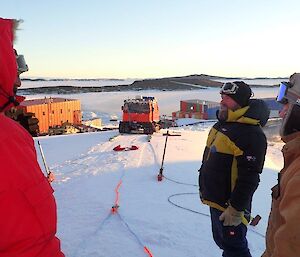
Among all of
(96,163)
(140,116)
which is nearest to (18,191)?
(96,163)

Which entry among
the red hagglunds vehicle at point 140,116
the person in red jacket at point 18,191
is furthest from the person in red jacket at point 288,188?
the red hagglunds vehicle at point 140,116

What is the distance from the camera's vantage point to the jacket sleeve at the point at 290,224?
151 cm

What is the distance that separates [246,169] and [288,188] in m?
1.60

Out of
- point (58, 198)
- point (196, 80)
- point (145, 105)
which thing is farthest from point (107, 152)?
point (196, 80)

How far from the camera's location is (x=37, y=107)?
75.9 feet

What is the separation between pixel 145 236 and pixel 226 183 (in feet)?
5.49

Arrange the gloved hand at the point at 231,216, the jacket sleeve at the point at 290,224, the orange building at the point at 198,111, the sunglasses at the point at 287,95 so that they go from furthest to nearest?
1. the orange building at the point at 198,111
2. the gloved hand at the point at 231,216
3. the sunglasses at the point at 287,95
4. the jacket sleeve at the point at 290,224

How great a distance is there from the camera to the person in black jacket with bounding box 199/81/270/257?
318 centimetres

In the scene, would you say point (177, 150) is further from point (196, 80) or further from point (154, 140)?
point (196, 80)

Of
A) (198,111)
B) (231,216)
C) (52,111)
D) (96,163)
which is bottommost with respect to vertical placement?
(198,111)

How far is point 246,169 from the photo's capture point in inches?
125

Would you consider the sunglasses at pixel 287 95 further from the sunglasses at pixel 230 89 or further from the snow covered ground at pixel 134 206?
the snow covered ground at pixel 134 206

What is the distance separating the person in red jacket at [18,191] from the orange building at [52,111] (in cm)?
2167

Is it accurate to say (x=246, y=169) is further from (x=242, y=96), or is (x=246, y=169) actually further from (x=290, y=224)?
(x=290, y=224)
